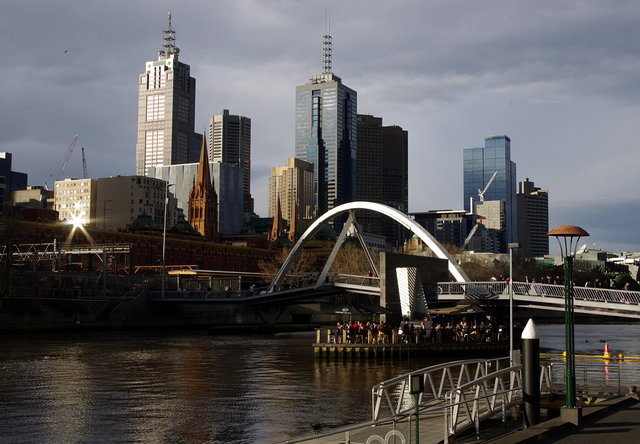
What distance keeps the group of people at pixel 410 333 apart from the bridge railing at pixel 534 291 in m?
5.06

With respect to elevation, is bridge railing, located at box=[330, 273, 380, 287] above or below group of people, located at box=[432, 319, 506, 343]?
above

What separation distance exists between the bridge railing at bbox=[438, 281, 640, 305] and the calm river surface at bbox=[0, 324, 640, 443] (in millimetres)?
4138

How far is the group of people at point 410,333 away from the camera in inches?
2164

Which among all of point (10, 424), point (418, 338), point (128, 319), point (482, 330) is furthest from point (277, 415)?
point (128, 319)

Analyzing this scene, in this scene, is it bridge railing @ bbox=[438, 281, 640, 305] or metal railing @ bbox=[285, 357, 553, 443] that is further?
bridge railing @ bbox=[438, 281, 640, 305]

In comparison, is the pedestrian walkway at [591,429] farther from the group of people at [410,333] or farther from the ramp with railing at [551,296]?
the ramp with railing at [551,296]

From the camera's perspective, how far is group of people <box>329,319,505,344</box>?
55.0 meters

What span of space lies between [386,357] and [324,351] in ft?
13.8

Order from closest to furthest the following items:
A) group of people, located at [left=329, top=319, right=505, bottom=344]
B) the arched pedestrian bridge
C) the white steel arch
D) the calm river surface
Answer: the calm river surface
group of people, located at [left=329, top=319, right=505, bottom=344]
the arched pedestrian bridge
the white steel arch

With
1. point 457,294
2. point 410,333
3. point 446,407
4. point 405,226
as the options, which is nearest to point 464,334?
point 410,333

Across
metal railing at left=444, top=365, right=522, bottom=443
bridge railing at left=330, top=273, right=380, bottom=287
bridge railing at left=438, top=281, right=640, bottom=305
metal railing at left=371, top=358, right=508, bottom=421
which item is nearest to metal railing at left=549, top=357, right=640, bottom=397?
metal railing at left=371, top=358, right=508, bottom=421

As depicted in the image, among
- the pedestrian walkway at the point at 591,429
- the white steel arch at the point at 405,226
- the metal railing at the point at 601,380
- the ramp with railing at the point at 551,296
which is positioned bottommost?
the metal railing at the point at 601,380

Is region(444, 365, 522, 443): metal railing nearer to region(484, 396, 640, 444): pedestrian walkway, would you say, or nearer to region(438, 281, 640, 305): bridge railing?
region(484, 396, 640, 444): pedestrian walkway

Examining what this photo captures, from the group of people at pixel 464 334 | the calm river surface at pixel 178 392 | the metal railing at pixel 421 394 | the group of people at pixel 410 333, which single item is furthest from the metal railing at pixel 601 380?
the group of people at pixel 464 334
